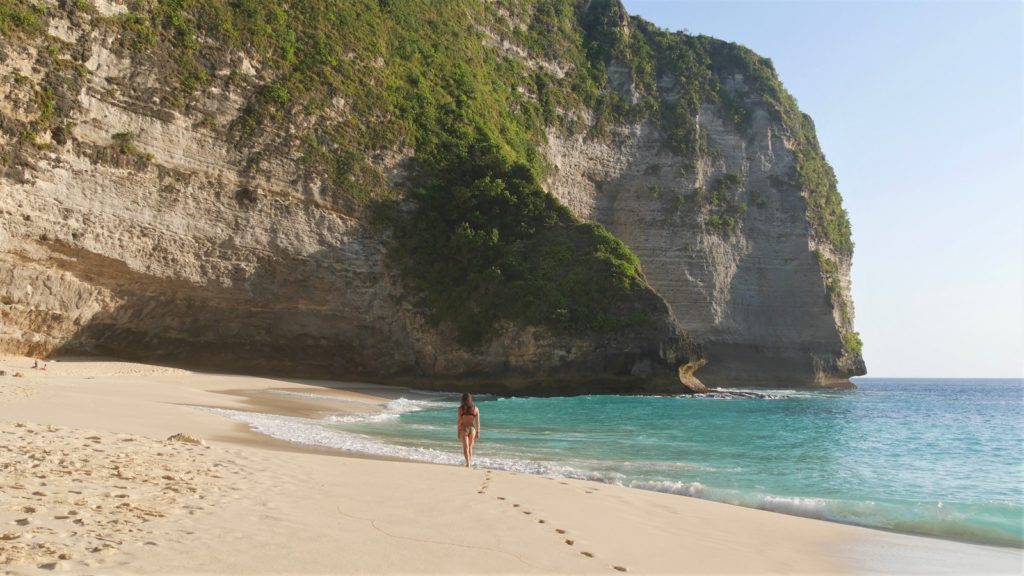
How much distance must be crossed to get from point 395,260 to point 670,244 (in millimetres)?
22899

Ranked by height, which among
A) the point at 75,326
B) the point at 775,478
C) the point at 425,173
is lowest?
the point at 775,478

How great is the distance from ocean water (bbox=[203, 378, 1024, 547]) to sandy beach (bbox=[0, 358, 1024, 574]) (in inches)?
34.3

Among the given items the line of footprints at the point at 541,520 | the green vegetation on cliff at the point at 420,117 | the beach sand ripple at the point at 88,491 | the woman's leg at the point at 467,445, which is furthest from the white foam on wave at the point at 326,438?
the green vegetation on cliff at the point at 420,117

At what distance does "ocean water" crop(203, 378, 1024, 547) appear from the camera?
25.5 feet

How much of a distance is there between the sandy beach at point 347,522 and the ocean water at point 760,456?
871 mm

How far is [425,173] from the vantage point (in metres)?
33.4

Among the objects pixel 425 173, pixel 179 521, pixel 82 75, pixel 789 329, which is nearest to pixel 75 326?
pixel 82 75

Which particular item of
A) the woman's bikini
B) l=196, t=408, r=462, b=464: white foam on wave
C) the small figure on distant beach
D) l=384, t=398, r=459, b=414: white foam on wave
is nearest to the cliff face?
l=384, t=398, r=459, b=414: white foam on wave

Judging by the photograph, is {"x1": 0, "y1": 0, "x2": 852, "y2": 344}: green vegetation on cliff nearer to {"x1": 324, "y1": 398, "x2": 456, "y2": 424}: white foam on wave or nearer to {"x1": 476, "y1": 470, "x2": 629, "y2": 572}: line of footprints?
{"x1": 324, "y1": 398, "x2": 456, "y2": 424}: white foam on wave

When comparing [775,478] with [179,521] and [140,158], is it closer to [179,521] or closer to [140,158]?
[179,521]

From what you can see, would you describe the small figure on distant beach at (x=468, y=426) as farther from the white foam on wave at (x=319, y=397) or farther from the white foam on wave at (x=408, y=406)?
the white foam on wave at (x=319, y=397)

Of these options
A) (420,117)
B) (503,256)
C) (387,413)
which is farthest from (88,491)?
(420,117)

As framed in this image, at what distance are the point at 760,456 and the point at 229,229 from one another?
2229cm

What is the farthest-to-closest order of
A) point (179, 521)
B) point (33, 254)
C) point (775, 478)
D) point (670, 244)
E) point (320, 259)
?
point (670, 244), point (320, 259), point (33, 254), point (775, 478), point (179, 521)
